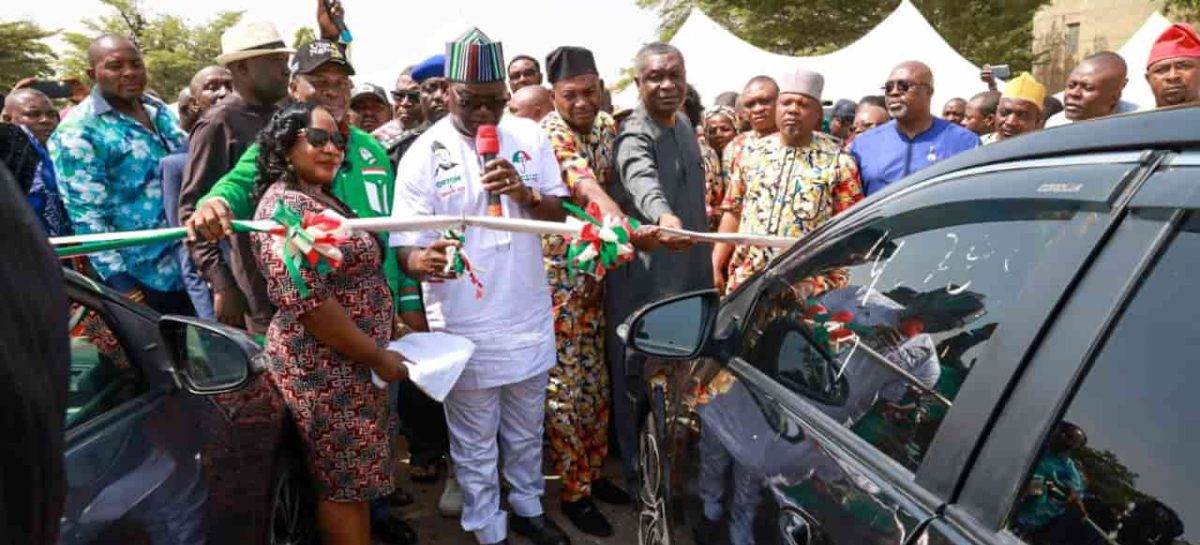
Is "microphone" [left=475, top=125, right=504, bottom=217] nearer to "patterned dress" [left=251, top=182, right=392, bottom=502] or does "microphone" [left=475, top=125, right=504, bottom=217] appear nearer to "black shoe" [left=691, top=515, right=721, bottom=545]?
"patterned dress" [left=251, top=182, right=392, bottom=502]

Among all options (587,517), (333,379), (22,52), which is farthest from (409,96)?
(22,52)

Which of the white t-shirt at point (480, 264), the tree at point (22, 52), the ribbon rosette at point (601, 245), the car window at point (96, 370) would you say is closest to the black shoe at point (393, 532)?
the white t-shirt at point (480, 264)

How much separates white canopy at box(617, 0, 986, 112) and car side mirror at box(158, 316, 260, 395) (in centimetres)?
1389

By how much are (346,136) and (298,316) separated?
1022mm

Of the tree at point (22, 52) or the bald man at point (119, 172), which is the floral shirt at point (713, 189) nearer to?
the bald man at point (119, 172)

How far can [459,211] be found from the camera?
10.7 ft

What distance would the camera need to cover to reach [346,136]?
345cm

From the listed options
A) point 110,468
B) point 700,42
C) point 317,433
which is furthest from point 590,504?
point 700,42

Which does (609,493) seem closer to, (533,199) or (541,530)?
(541,530)

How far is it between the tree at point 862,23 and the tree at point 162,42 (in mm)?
27749

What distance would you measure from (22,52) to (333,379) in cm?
3926

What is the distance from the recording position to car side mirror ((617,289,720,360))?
2.34m

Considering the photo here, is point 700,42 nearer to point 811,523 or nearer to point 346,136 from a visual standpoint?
point 346,136

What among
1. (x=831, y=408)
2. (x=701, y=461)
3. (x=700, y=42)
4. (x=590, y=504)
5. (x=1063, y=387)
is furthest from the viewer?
(x=700, y=42)
